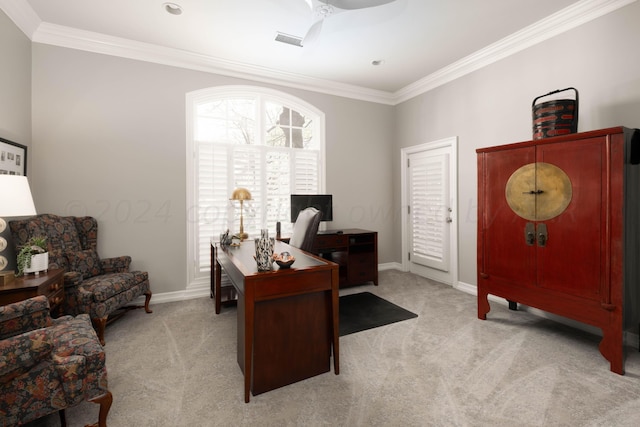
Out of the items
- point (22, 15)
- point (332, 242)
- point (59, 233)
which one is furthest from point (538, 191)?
point (22, 15)

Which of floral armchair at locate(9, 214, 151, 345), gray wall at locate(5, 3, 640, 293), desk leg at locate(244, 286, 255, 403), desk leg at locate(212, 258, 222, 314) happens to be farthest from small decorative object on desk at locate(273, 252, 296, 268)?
gray wall at locate(5, 3, 640, 293)

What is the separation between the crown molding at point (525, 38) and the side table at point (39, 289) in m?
4.98

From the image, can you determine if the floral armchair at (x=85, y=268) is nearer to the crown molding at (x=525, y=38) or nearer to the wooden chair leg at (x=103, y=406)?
the wooden chair leg at (x=103, y=406)

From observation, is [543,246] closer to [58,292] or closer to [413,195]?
[413,195]

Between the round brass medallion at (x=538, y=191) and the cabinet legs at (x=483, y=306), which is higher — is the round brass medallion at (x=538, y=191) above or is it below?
above

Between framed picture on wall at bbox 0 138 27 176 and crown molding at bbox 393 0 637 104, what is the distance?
5019mm

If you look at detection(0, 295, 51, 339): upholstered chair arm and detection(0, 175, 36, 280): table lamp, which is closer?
detection(0, 295, 51, 339): upholstered chair arm

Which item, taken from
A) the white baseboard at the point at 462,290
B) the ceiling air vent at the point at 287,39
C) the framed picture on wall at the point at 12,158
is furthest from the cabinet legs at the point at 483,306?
the framed picture on wall at the point at 12,158

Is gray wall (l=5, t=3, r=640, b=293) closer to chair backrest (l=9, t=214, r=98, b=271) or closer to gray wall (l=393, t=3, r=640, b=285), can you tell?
gray wall (l=393, t=3, r=640, b=285)

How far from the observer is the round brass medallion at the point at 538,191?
2531mm

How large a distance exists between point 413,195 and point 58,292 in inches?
181

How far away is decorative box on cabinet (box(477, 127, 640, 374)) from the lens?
88.2 inches

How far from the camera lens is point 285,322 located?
2.04 metres

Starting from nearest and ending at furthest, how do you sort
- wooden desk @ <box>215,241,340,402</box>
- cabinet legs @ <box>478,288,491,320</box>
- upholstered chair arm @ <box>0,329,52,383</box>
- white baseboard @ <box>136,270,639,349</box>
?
upholstered chair arm @ <box>0,329,52,383</box> → wooden desk @ <box>215,241,340,402</box> → white baseboard @ <box>136,270,639,349</box> → cabinet legs @ <box>478,288,491,320</box>
